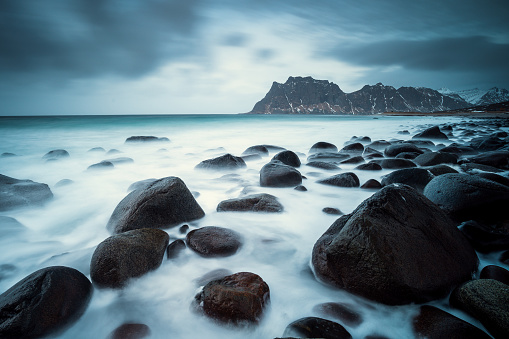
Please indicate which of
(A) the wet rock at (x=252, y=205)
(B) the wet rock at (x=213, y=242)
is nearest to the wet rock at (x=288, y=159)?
(A) the wet rock at (x=252, y=205)

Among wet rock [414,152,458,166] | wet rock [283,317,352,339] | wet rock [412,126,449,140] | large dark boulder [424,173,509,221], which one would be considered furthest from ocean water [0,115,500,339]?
wet rock [412,126,449,140]

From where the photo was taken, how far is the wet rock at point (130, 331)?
5.52 feet

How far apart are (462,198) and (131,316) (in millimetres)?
3366

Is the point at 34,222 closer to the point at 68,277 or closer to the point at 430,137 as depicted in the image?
the point at 68,277

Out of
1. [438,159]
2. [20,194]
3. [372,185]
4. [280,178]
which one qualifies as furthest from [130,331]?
[438,159]

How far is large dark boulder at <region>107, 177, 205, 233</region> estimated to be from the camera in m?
2.90

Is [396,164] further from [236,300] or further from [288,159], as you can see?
[236,300]

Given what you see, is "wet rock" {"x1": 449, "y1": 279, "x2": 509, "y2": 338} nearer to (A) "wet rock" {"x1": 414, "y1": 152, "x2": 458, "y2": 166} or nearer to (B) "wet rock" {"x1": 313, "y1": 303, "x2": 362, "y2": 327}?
(B) "wet rock" {"x1": 313, "y1": 303, "x2": 362, "y2": 327}

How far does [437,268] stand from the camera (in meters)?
1.83

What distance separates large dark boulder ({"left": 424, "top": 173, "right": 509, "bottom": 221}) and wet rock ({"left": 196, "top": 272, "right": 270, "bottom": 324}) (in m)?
2.33

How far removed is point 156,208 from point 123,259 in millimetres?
942

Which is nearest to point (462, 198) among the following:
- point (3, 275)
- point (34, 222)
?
point (3, 275)

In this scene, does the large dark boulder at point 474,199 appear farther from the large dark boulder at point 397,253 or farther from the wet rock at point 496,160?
the wet rock at point 496,160

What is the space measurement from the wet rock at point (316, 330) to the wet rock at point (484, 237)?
5.43 ft
